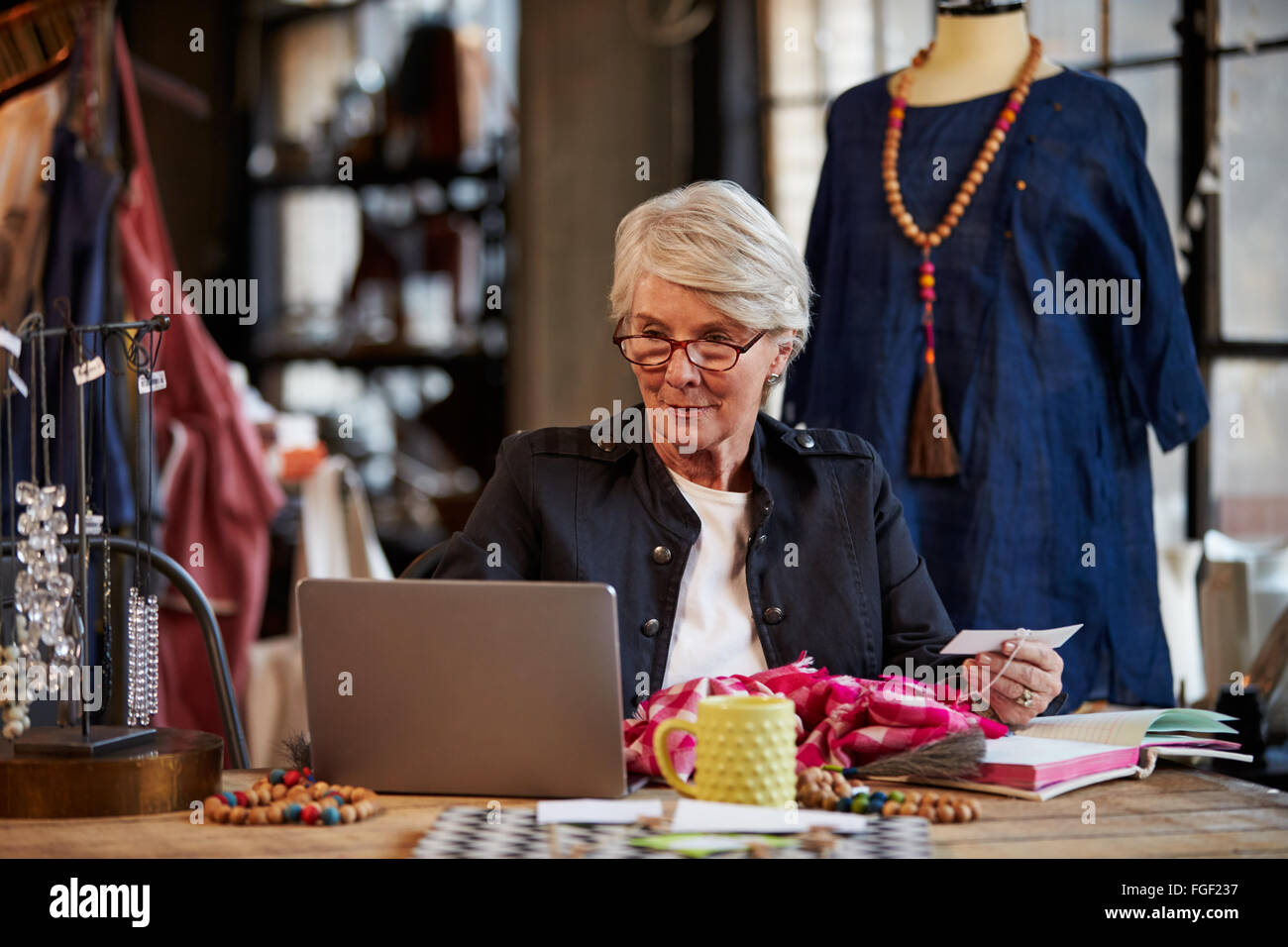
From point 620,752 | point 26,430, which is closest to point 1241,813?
point 620,752

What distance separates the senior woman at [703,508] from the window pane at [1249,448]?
68.9 inches

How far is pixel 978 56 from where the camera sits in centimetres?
253

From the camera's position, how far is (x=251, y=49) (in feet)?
17.7

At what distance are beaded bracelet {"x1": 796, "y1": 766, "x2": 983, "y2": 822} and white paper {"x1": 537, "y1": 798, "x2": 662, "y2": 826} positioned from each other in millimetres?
148

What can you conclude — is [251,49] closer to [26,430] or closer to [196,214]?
[196,214]

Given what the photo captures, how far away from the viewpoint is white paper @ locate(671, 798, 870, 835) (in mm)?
1275

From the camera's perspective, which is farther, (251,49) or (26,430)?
(251,49)

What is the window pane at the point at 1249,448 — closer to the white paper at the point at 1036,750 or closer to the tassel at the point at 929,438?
the tassel at the point at 929,438

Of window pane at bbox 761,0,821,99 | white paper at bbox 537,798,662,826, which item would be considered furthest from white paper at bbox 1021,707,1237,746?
window pane at bbox 761,0,821,99

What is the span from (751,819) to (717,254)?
84 cm

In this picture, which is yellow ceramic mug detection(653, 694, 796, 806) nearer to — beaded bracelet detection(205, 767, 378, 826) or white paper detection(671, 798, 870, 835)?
white paper detection(671, 798, 870, 835)

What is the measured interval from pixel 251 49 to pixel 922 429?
12.5ft

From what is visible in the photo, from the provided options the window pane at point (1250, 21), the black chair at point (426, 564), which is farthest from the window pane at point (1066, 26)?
the black chair at point (426, 564)
